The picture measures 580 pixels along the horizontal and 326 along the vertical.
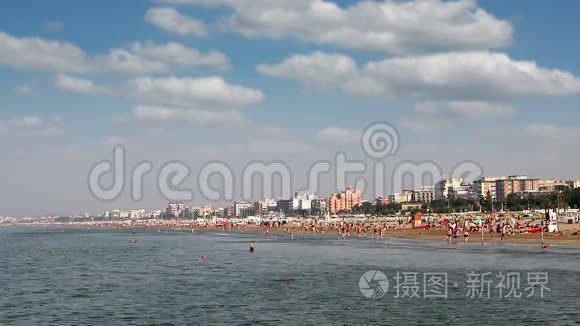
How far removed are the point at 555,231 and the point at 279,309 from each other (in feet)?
269

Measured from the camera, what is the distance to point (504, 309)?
111 feet

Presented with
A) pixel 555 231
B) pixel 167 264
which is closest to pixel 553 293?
pixel 167 264

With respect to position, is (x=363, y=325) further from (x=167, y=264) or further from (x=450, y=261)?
(x=167, y=264)

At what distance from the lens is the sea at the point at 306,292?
107ft

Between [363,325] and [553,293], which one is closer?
[363,325]

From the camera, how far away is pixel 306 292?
4212 centimetres

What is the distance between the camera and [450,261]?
63.4 m

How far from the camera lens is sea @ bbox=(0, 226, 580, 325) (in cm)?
3253

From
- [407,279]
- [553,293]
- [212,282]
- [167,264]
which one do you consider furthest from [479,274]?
[167,264]

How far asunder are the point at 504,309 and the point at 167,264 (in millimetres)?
42886

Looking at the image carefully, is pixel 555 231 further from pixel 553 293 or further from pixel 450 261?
pixel 553 293

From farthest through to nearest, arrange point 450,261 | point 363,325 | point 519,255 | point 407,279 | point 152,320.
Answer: point 519,255 → point 450,261 → point 407,279 → point 152,320 → point 363,325

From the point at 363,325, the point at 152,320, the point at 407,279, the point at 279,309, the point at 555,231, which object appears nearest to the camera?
the point at 363,325

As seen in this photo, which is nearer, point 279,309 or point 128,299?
point 279,309
